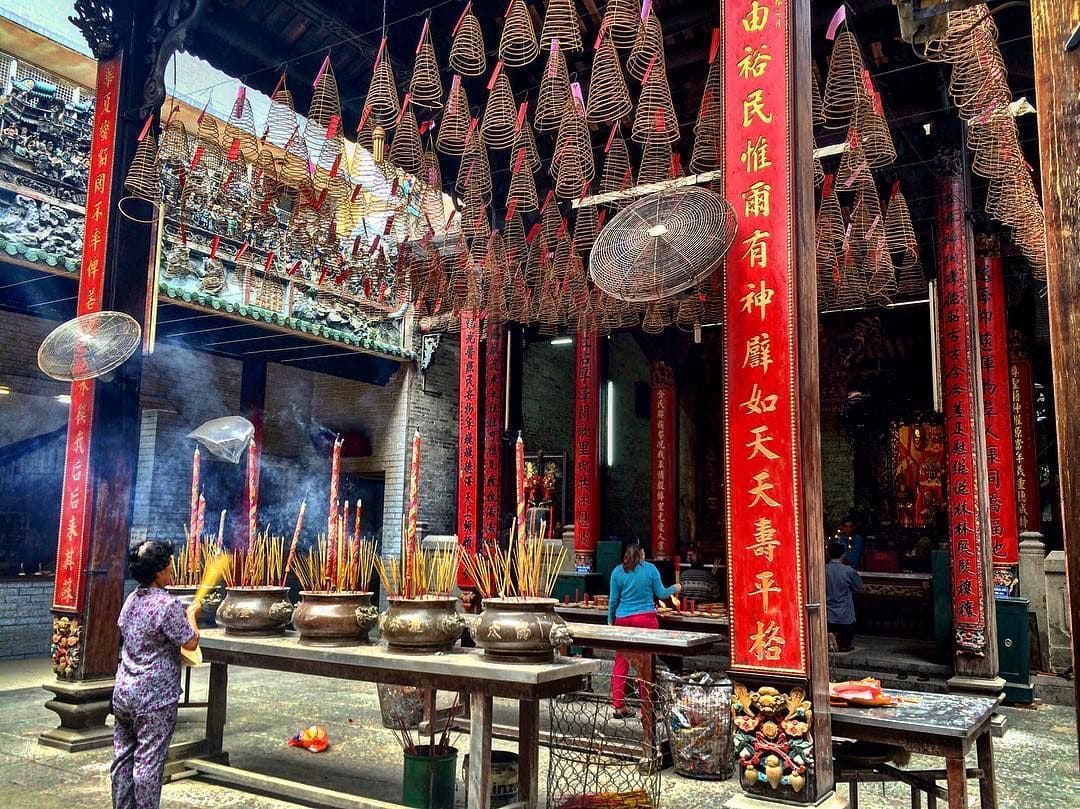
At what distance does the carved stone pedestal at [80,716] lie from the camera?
5.23 metres

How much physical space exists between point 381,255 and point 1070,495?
7054mm

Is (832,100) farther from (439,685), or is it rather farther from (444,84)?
(439,685)

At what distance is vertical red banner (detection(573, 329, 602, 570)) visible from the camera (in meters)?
10.9

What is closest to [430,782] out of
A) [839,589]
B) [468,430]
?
[839,589]

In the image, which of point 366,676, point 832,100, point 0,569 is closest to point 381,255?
point 832,100

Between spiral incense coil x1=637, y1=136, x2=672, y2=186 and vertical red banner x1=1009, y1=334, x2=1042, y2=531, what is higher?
spiral incense coil x1=637, y1=136, x2=672, y2=186

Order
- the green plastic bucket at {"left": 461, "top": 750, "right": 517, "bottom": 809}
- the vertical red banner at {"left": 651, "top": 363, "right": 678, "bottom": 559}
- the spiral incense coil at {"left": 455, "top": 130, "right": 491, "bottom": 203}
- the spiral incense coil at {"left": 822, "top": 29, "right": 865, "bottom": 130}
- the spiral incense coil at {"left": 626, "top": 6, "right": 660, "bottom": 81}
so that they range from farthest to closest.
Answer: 1. the vertical red banner at {"left": 651, "top": 363, "right": 678, "bottom": 559}
2. the spiral incense coil at {"left": 455, "top": 130, "right": 491, "bottom": 203}
3. the spiral incense coil at {"left": 822, "top": 29, "right": 865, "bottom": 130}
4. the spiral incense coil at {"left": 626, "top": 6, "right": 660, "bottom": 81}
5. the green plastic bucket at {"left": 461, "top": 750, "right": 517, "bottom": 809}

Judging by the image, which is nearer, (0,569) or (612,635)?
(612,635)

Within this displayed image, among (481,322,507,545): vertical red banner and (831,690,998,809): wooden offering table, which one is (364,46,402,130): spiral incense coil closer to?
(831,690,998,809): wooden offering table

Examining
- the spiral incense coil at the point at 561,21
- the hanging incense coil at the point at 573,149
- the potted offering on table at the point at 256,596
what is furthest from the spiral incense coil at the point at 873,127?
the potted offering on table at the point at 256,596


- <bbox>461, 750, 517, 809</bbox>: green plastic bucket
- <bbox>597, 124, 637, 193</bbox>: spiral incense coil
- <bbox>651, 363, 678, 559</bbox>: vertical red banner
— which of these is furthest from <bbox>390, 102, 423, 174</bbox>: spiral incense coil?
<bbox>651, 363, 678, 559</bbox>: vertical red banner

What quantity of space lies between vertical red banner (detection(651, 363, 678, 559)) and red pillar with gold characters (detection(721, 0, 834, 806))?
943 centimetres

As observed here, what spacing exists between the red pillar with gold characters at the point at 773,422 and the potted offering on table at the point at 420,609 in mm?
1474

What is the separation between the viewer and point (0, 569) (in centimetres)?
898
